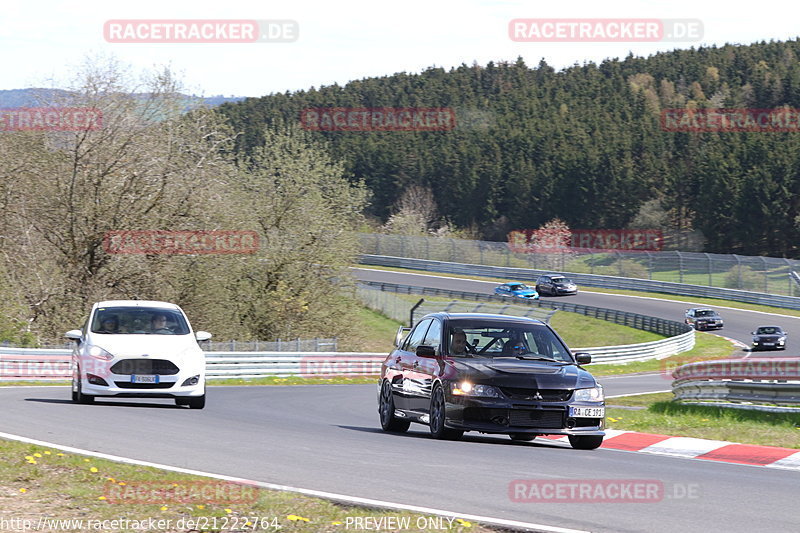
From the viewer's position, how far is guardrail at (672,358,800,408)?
1736cm

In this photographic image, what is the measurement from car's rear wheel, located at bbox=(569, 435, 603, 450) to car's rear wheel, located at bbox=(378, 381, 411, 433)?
7.80ft

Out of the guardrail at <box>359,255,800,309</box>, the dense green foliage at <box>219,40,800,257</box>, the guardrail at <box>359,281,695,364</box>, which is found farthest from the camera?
the dense green foliage at <box>219,40,800,257</box>

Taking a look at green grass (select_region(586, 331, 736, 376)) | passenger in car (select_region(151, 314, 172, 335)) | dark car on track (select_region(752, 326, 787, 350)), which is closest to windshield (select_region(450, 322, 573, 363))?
passenger in car (select_region(151, 314, 172, 335))

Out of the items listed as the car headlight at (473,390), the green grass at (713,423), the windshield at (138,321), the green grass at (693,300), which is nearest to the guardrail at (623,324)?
the green grass at (693,300)

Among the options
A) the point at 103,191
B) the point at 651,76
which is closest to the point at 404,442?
the point at 103,191

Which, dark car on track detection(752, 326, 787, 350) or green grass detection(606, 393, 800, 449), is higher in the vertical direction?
green grass detection(606, 393, 800, 449)

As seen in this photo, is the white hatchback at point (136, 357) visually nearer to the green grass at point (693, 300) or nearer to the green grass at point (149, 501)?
the green grass at point (149, 501)

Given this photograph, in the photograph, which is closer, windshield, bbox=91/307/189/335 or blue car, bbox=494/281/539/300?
windshield, bbox=91/307/189/335

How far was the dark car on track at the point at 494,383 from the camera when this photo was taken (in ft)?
39.1

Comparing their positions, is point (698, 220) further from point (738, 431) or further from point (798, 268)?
point (738, 431)

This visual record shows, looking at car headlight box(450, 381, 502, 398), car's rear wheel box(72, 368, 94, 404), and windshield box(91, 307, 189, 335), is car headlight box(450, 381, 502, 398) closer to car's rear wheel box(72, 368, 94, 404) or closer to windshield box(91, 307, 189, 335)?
windshield box(91, 307, 189, 335)

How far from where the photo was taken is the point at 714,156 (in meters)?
109

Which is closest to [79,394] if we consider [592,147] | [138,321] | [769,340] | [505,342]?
[138,321]

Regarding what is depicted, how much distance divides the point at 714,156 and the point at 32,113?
8653 cm
